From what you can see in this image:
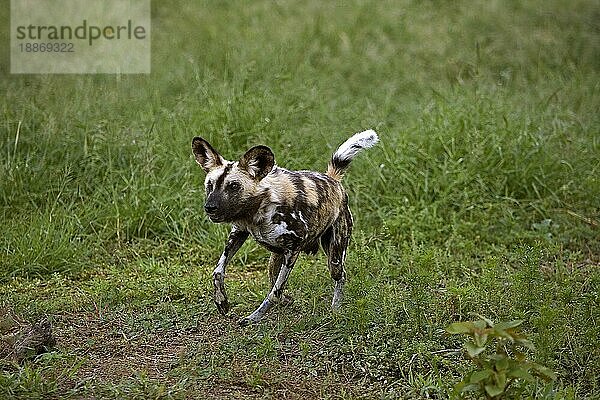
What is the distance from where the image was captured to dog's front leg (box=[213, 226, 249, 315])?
4855 mm

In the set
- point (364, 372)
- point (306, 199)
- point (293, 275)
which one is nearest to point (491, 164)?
point (293, 275)

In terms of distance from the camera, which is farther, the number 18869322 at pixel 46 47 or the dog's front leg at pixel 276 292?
the number 18869322 at pixel 46 47

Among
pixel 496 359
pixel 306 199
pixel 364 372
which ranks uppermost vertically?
pixel 306 199

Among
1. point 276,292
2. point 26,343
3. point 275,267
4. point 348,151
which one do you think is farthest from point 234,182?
point 26,343

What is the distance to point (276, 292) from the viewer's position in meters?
4.84

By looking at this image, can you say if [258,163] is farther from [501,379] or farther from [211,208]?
[501,379]

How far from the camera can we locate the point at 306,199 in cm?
483

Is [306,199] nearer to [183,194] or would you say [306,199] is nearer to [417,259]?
[417,259]

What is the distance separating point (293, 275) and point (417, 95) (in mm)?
3517

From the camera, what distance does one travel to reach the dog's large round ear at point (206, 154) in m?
4.72

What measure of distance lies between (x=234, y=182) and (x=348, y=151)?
880mm

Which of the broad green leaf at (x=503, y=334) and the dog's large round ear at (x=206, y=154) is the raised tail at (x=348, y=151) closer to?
the dog's large round ear at (x=206, y=154)

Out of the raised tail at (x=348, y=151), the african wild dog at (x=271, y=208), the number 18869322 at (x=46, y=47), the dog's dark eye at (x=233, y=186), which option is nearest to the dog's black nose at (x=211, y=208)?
the african wild dog at (x=271, y=208)

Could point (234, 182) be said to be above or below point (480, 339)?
above
